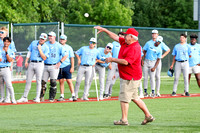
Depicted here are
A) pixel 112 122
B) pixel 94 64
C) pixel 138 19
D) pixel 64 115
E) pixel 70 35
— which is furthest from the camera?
pixel 138 19

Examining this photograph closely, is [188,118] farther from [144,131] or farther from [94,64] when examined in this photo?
[94,64]

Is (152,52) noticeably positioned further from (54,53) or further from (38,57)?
(38,57)

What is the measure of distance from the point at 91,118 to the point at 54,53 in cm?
525

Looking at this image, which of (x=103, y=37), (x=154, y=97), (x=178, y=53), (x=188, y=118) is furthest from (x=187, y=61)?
(x=103, y=37)

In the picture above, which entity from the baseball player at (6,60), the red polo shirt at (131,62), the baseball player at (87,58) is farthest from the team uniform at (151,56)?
the red polo shirt at (131,62)

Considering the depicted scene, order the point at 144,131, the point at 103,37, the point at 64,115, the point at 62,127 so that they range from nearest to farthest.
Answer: the point at 144,131, the point at 62,127, the point at 64,115, the point at 103,37

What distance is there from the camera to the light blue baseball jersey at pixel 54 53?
1565cm

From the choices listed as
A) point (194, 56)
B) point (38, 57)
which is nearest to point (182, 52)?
point (194, 56)

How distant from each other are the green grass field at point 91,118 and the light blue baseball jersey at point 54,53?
2.08 m

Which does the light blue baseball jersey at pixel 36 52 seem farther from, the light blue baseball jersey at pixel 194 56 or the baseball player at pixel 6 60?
the light blue baseball jersey at pixel 194 56

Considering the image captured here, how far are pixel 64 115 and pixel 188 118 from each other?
2.87 meters

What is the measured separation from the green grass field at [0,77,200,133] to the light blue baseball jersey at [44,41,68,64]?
208 centimetres

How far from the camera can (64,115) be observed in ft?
37.6

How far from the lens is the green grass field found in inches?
350
